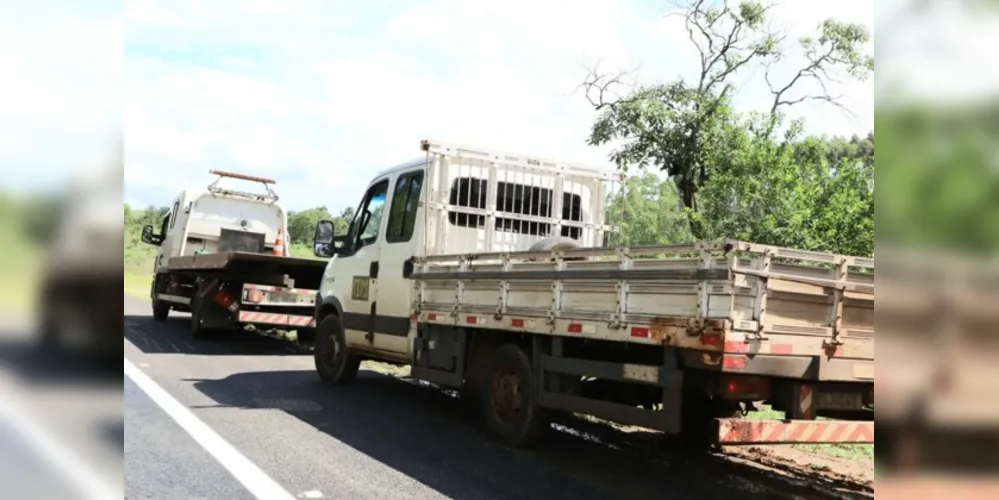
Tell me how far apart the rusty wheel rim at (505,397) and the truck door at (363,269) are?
7.23ft

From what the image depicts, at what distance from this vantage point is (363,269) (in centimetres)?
897

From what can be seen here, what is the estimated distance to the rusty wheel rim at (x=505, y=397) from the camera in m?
6.64

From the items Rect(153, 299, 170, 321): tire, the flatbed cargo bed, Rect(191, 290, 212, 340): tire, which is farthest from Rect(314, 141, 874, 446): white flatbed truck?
Rect(153, 299, 170, 321): tire

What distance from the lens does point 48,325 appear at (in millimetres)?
1095

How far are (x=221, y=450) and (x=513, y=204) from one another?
4.02m

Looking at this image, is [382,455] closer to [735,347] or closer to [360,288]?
[735,347]

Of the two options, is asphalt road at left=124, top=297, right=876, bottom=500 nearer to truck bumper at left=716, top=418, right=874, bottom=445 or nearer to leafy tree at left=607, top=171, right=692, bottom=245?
truck bumper at left=716, top=418, right=874, bottom=445

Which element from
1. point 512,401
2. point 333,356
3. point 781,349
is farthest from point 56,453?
point 333,356

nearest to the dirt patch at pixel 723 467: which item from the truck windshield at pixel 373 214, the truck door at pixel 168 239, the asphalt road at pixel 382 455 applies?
the asphalt road at pixel 382 455

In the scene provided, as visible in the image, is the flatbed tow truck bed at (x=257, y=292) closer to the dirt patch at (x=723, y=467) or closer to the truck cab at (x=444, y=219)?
the truck cab at (x=444, y=219)

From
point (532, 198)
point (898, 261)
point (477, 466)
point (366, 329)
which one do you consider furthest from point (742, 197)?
point (898, 261)

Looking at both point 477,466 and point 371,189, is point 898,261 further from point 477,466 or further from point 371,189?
Result: point 371,189

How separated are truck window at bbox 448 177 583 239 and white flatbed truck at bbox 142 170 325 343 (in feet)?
17.3

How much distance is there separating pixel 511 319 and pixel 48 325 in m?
5.57
